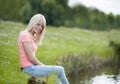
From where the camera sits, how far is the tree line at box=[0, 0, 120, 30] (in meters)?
61.0

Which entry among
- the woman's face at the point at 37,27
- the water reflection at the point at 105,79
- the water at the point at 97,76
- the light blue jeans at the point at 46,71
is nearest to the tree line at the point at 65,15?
the water at the point at 97,76

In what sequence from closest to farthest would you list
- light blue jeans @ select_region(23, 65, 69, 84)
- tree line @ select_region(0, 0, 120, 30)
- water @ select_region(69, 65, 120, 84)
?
light blue jeans @ select_region(23, 65, 69, 84)
water @ select_region(69, 65, 120, 84)
tree line @ select_region(0, 0, 120, 30)

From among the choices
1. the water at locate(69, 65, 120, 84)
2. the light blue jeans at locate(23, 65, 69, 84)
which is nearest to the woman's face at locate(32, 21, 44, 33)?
the light blue jeans at locate(23, 65, 69, 84)

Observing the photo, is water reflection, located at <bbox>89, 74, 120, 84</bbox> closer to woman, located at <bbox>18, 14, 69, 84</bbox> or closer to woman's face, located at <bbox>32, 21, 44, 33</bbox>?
woman, located at <bbox>18, 14, 69, 84</bbox>

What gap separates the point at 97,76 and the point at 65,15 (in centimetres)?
5077

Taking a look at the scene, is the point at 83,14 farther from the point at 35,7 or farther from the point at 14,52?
the point at 14,52

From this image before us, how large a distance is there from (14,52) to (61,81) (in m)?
7.63

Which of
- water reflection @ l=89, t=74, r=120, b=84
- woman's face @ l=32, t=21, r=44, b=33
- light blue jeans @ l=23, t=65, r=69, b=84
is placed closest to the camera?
light blue jeans @ l=23, t=65, r=69, b=84

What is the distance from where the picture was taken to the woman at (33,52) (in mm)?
13109

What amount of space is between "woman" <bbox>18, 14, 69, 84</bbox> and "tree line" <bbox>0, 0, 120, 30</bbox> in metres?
27.9

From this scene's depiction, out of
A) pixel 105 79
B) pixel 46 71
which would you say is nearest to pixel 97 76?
pixel 105 79

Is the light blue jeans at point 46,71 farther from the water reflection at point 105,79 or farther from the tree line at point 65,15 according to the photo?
the tree line at point 65,15

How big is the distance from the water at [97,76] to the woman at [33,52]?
9.56 m

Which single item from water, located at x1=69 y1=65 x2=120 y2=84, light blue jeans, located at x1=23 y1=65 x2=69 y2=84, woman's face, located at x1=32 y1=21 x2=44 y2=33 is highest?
woman's face, located at x1=32 y1=21 x2=44 y2=33
